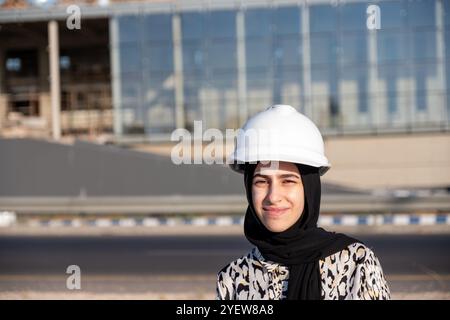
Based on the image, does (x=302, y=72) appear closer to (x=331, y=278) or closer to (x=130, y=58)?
(x=130, y=58)

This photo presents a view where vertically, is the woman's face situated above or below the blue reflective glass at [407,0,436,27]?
below

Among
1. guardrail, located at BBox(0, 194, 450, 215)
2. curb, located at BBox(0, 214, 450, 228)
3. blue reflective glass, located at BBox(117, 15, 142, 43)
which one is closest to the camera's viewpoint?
curb, located at BBox(0, 214, 450, 228)

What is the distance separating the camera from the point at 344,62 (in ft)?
76.5

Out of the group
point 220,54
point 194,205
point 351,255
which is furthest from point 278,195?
point 220,54

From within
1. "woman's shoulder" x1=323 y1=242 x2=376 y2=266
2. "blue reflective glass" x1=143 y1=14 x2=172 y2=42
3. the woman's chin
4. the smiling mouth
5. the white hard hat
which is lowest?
"woman's shoulder" x1=323 y1=242 x2=376 y2=266

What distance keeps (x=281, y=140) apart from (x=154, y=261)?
28.7 feet

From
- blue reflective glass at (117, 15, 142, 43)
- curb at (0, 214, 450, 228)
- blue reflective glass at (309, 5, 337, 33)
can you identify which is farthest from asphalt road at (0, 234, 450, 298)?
blue reflective glass at (117, 15, 142, 43)

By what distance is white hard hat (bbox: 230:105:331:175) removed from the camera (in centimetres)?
199

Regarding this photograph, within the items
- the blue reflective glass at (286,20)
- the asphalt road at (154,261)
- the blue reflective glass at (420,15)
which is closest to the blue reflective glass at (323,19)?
the blue reflective glass at (286,20)

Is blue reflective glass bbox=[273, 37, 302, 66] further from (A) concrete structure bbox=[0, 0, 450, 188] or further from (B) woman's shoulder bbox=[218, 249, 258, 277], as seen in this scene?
(B) woman's shoulder bbox=[218, 249, 258, 277]

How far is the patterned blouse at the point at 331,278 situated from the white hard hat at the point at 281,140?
31 centimetres

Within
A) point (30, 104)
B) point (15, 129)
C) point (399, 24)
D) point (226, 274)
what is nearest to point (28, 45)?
point (30, 104)

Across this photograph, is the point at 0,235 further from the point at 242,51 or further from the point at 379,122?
the point at 379,122
